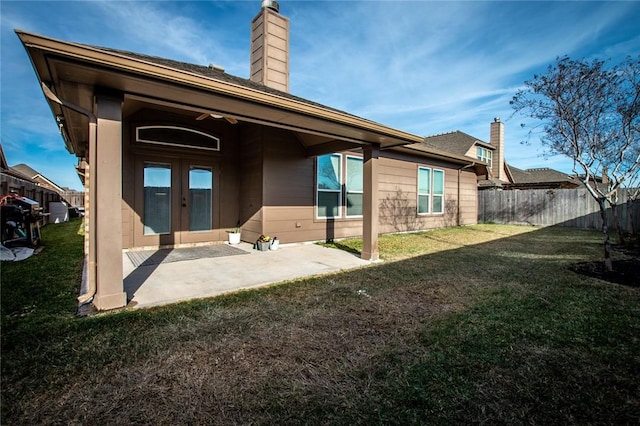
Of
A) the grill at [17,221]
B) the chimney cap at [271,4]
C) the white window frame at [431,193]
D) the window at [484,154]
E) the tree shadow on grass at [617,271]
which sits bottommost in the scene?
the tree shadow on grass at [617,271]

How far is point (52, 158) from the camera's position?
2252 cm

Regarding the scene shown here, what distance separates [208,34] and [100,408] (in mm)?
9388

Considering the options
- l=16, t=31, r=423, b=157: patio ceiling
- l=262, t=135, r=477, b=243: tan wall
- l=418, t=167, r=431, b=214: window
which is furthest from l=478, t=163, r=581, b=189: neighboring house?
l=16, t=31, r=423, b=157: patio ceiling

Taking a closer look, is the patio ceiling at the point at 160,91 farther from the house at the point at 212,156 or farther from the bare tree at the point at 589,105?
the bare tree at the point at 589,105

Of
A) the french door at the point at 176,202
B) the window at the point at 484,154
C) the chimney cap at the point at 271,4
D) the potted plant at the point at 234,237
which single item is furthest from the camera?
the window at the point at 484,154

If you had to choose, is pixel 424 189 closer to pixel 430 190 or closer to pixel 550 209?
pixel 430 190

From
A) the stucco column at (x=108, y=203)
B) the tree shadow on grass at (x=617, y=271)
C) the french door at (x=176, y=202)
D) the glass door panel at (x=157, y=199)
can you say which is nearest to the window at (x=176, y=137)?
the french door at (x=176, y=202)

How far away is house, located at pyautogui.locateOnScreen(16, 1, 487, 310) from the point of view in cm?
301

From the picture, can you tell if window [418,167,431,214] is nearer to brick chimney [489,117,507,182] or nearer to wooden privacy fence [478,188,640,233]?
wooden privacy fence [478,188,640,233]

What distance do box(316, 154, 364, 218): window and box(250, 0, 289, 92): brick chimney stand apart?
2.45 meters

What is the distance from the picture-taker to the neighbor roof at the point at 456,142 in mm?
17797

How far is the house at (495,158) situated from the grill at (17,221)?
17.3 metres

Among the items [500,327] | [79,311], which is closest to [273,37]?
[79,311]

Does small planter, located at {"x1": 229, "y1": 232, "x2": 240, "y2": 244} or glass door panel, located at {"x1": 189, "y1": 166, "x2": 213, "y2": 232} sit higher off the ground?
glass door panel, located at {"x1": 189, "y1": 166, "x2": 213, "y2": 232}
